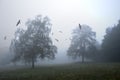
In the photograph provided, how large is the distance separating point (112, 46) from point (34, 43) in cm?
2273

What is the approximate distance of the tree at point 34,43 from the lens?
140ft

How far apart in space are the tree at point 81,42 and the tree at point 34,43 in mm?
15482

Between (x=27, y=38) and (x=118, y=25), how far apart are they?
2831 cm

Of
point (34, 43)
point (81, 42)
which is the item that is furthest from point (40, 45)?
point (81, 42)

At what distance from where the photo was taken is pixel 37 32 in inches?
1748

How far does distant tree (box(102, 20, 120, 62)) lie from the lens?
53.5 m

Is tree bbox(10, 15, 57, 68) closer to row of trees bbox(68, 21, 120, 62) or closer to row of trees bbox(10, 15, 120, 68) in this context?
row of trees bbox(10, 15, 120, 68)

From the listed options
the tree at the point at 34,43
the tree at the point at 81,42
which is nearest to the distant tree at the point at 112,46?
the tree at the point at 81,42

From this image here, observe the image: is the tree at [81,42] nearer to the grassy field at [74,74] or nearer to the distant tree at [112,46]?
the distant tree at [112,46]

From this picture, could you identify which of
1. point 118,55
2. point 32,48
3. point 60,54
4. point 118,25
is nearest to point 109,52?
point 118,55

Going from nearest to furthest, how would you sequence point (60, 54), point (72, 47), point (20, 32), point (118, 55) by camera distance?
point (20, 32) < point (118, 55) < point (72, 47) < point (60, 54)

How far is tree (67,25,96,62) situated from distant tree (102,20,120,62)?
4688 mm

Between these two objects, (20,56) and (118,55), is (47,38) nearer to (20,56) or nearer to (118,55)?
(20,56)

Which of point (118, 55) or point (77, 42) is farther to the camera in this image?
point (77, 42)
